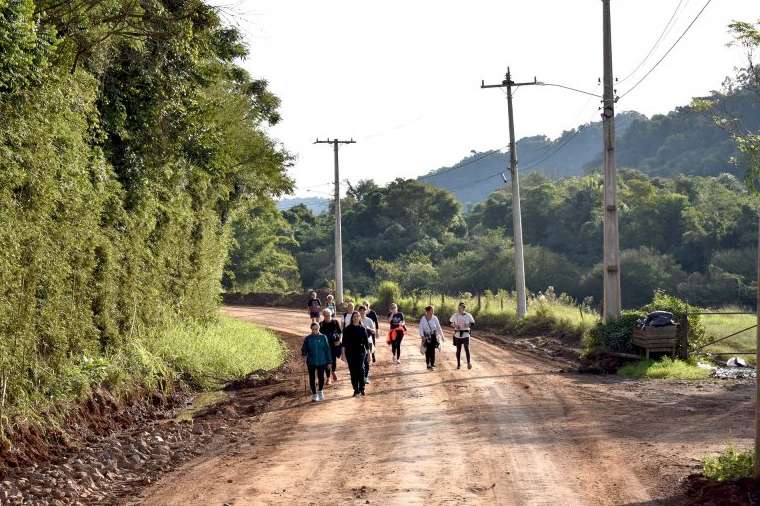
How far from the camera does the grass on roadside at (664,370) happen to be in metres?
22.3

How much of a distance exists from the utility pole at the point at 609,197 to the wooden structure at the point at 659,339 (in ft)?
4.86

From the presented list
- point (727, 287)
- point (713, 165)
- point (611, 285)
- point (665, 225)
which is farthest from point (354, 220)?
point (611, 285)

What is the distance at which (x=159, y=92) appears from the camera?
21625 millimetres

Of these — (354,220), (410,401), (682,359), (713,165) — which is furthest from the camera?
(713,165)

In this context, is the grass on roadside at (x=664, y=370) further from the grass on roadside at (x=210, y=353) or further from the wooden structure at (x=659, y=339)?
the grass on roadside at (x=210, y=353)

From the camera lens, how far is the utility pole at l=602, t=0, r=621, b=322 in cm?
2494

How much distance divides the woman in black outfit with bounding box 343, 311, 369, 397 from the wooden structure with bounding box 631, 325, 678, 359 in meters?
7.43

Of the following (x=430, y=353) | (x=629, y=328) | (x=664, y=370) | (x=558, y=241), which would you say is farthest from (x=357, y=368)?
(x=558, y=241)

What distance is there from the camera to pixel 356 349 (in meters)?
20.0

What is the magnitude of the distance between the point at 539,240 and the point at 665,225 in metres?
16.4

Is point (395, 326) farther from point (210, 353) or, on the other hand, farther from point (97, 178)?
point (97, 178)

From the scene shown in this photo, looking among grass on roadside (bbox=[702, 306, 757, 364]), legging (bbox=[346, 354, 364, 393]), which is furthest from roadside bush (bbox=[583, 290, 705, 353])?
legging (bbox=[346, 354, 364, 393])

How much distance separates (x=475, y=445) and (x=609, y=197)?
13.0m

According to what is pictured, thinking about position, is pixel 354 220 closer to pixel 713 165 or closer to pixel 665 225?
pixel 665 225
